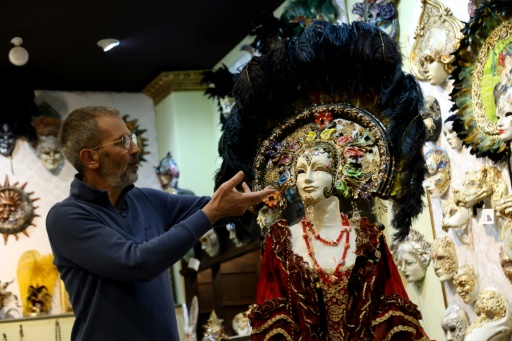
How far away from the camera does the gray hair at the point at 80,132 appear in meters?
2.62

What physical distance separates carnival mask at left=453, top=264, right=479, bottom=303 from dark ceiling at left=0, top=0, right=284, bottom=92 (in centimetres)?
269

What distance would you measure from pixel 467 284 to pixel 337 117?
1876mm

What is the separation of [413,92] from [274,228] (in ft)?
2.50

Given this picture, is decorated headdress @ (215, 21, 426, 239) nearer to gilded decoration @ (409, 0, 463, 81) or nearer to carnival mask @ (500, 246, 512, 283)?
carnival mask @ (500, 246, 512, 283)

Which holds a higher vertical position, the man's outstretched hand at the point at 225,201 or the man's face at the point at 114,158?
the man's face at the point at 114,158

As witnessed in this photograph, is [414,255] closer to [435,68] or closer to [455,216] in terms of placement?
[455,216]

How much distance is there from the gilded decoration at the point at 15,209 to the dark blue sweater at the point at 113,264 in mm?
5517

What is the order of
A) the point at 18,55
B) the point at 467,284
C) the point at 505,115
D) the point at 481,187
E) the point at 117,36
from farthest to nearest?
the point at 117,36 → the point at 18,55 → the point at 467,284 → the point at 481,187 → the point at 505,115

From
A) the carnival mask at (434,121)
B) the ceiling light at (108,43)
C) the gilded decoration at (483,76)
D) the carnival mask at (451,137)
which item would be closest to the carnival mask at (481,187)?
the gilded decoration at (483,76)

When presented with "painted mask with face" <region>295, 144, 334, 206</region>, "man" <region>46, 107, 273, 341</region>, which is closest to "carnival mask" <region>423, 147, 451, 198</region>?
"painted mask with face" <region>295, 144, 334, 206</region>

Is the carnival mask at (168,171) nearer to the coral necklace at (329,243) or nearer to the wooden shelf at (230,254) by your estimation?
the wooden shelf at (230,254)

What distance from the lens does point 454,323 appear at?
4.84 m

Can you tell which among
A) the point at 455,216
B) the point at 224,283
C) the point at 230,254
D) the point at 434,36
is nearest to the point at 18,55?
the point at 230,254

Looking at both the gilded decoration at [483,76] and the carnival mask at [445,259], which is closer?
the gilded decoration at [483,76]
